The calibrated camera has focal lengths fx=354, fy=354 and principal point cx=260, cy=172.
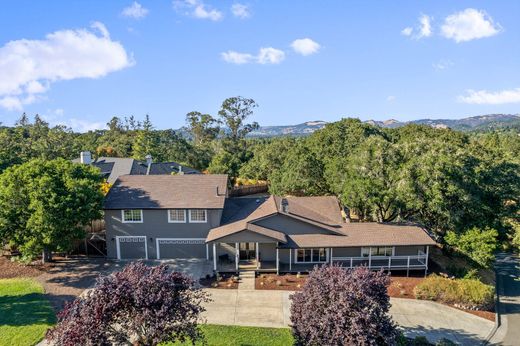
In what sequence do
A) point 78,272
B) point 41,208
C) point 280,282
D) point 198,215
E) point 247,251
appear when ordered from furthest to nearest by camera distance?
point 198,215 → point 247,251 → point 78,272 → point 280,282 → point 41,208

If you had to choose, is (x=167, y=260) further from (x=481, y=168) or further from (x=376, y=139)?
(x=481, y=168)

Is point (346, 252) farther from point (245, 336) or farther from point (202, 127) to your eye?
point (202, 127)

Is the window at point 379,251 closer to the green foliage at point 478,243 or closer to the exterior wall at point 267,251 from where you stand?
the green foliage at point 478,243

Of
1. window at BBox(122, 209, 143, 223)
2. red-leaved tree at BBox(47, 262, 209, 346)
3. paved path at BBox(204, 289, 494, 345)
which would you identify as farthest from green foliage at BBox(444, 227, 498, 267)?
window at BBox(122, 209, 143, 223)

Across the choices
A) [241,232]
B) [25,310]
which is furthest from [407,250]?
[25,310]

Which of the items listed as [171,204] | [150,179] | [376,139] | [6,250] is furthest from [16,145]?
[376,139]

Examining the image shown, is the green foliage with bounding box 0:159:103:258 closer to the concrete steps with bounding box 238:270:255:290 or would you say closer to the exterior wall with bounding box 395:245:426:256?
the concrete steps with bounding box 238:270:255:290
